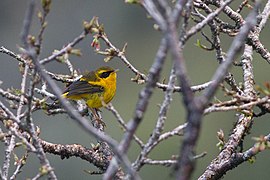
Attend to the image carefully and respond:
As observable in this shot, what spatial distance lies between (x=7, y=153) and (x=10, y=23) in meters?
31.4

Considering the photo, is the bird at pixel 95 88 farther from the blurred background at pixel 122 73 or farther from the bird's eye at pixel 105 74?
the blurred background at pixel 122 73

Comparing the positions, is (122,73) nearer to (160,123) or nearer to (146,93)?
(160,123)

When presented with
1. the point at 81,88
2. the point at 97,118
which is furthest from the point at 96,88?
the point at 97,118

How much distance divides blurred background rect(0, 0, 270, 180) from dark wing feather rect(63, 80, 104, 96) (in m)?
12.9

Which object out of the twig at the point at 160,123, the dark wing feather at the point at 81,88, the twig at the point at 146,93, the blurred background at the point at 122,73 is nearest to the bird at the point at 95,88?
the dark wing feather at the point at 81,88

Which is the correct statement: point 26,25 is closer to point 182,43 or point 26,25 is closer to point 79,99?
point 182,43

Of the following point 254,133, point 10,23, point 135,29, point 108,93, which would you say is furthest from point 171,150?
point 108,93

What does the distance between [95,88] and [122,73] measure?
22645 millimetres

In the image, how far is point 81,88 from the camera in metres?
6.22

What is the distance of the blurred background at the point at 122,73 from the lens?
77.7ft

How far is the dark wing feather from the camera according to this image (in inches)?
227

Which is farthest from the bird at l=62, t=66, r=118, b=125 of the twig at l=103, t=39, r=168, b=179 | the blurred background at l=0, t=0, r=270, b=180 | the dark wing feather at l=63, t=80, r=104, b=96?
the blurred background at l=0, t=0, r=270, b=180

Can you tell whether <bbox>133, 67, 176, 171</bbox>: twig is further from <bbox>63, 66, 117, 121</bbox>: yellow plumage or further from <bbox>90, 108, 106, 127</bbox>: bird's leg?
<bbox>63, 66, 117, 121</bbox>: yellow plumage

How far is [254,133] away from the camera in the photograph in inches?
870
